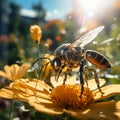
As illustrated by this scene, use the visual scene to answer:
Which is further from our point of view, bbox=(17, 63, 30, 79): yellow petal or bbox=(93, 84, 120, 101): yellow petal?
bbox=(17, 63, 30, 79): yellow petal

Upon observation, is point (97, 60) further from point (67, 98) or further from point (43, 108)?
point (43, 108)

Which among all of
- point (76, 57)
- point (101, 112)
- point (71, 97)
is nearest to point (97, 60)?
point (76, 57)

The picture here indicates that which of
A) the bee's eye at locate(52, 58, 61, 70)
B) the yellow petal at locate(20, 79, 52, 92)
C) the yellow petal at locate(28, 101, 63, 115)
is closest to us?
the yellow petal at locate(28, 101, 63, 115)

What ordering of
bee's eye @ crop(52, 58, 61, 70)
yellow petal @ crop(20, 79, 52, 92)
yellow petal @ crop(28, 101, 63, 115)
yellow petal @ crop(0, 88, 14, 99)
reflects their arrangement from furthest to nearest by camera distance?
bee's eye @ crop(52, 58, 61, 70) → yellow petal @ crop(20, 79, 52, 92) → yellow petal @ crop(0, 88, 14, 99) → yellow petal @ crop(28, 101, 63, 115)

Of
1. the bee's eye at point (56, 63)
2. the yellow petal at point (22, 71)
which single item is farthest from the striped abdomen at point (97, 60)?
the yellow petal at point (22, 71)

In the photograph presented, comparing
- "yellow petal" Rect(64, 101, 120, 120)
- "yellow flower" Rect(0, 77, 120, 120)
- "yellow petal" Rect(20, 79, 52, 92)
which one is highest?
"yellow petal" Rect(20, 79, 52, 92)

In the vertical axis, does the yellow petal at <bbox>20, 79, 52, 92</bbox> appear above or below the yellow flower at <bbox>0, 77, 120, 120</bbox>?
above

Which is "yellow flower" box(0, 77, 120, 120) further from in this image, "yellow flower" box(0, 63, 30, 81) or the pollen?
"yellow flower" box(0, 63, 30, 81)

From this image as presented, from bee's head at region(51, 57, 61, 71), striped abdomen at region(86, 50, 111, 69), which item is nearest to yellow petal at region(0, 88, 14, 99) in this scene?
bee's head at region(51, 57, 61, 71)
